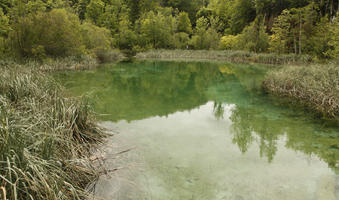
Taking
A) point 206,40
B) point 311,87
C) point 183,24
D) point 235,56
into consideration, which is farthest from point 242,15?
point 311,87

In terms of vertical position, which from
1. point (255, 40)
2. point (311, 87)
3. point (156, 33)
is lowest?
point (311, 87)

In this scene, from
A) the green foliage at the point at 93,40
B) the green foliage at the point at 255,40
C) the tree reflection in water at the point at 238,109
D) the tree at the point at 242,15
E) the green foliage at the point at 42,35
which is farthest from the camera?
the tree at the point at 242,15

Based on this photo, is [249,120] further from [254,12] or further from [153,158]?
[254,12]

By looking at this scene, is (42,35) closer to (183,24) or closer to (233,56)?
(233,56)

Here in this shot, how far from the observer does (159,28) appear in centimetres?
3575

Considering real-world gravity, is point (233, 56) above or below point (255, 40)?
below

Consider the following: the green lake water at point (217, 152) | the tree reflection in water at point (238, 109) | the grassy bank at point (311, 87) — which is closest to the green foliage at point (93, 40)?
the tree reflection in water at point (238, 109)

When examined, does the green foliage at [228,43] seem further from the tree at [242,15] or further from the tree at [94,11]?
the tree at [94,11]

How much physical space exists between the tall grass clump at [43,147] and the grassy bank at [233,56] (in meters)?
17.4

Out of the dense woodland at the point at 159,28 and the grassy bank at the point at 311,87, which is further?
the dense woodland at the point at 159,28

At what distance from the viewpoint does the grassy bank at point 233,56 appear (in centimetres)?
1881

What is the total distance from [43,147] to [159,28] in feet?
116

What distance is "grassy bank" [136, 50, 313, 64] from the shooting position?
1881cm

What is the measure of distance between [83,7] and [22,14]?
32.4 meters
